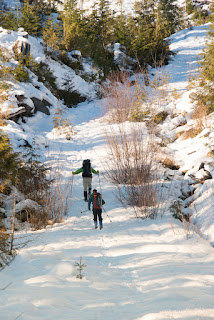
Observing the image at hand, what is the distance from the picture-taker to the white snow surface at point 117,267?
2.20 meters

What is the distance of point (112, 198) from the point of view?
7.98 metres

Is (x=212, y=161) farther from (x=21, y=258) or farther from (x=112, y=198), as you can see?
(x=21, y=258)

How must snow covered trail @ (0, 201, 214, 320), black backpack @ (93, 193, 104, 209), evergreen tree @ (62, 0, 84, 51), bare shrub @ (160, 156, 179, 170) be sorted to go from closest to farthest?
snow covered trail @ (0, 201, 214, 320)
black backpack @ (93, 193, 104, 209)
bare shrub @ (160, 156, 179, 170)
evergreen tree @ (62, 0, 84, 51)

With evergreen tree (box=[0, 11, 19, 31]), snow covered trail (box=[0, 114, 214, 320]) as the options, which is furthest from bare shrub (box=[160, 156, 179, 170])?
evergreen tree (box=[0, 11, 19, 31])

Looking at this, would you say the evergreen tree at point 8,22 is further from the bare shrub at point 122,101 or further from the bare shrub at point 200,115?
the bare shrub at point 200,115

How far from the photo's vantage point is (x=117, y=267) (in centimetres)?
385

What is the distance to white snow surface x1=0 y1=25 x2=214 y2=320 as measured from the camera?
2.20 metres

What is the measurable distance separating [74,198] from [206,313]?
20.9 ft

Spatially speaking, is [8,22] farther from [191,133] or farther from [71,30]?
[191,133]

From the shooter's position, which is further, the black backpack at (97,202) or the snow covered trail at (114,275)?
the black backpack at (97,202)

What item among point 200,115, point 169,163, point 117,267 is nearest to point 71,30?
point 200,115

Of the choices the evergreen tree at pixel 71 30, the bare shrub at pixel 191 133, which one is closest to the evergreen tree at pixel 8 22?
the evergreen tree at pixel 71 30

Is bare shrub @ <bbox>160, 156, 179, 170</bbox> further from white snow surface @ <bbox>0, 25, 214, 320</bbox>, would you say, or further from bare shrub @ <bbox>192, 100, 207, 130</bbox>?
bare shrub @ <bbox>192, 100, 207, 130</bbox>

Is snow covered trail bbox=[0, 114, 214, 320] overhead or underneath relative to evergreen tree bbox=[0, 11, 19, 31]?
underneath
